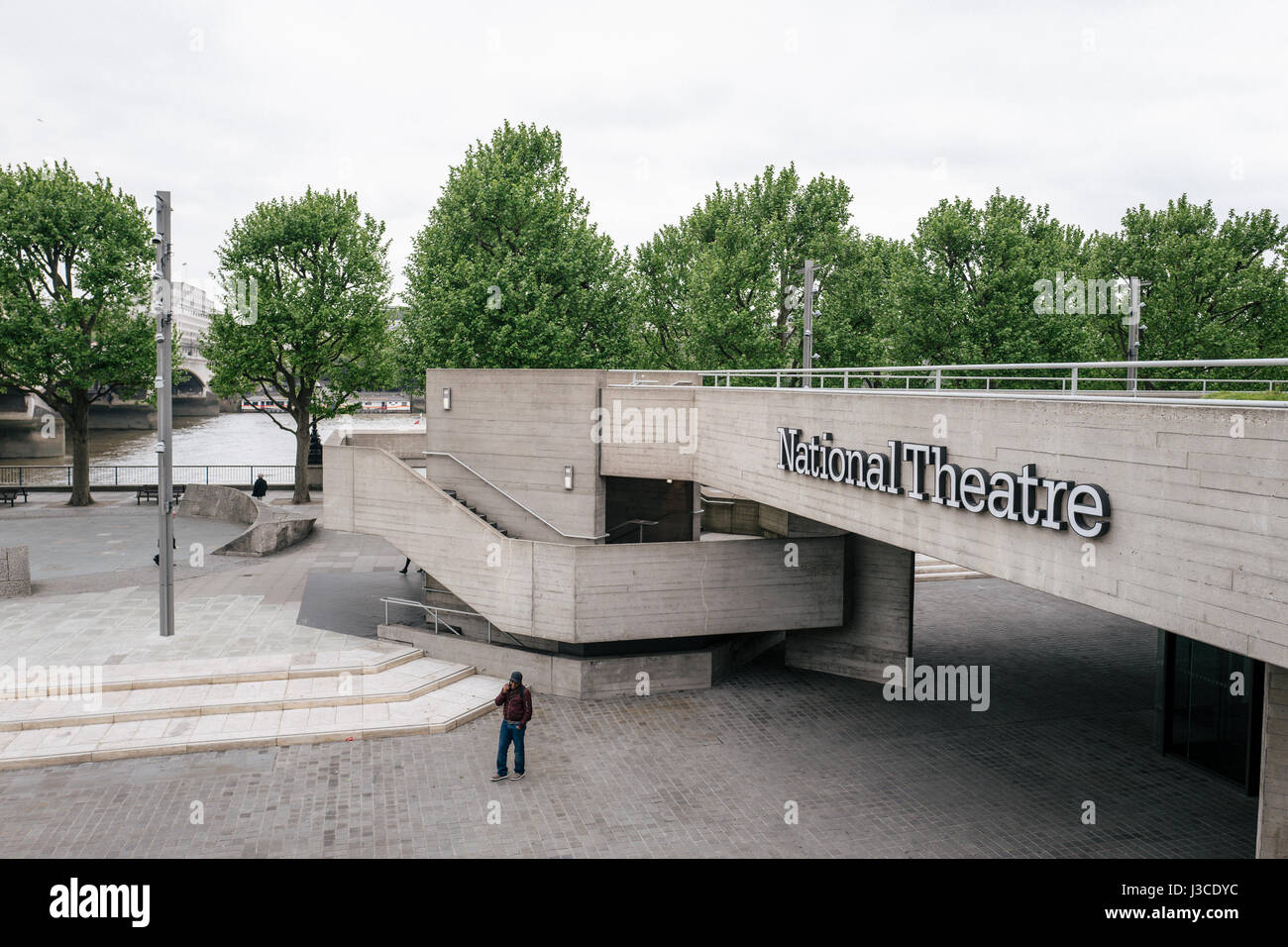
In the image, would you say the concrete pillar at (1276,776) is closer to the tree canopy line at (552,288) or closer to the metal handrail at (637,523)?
the metal handrail at (637,523)

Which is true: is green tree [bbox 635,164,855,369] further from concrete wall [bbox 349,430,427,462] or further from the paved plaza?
the paved plaza

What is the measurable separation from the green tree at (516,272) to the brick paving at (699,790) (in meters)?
18.1

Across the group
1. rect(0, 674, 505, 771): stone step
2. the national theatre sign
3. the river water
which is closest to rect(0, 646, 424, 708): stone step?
rect(0, 674, 505, 771): stone step

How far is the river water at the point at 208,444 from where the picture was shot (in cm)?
5834

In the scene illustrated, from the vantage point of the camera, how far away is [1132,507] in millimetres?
8484

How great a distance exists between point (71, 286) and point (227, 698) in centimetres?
2628

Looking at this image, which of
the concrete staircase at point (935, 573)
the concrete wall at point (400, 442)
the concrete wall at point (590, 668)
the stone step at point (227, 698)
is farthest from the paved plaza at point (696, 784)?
the concrete staircase at point (935, 573)

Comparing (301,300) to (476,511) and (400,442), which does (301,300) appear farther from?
(476,511)

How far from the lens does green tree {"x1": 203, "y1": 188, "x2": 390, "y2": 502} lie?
33969 millimetres

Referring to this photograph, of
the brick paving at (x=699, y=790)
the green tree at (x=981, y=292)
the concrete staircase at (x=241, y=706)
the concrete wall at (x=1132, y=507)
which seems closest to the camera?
the concrete wall at (x=1132, y=507)

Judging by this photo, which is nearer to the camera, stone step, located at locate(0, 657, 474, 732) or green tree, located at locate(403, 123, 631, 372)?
stone step, located at locate(0, 657, 474, 732)

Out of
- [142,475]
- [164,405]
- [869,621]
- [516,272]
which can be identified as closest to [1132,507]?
[869,621]

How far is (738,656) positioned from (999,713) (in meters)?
5.23

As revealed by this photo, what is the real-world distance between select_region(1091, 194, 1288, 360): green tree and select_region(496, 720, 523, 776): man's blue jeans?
29238mm
